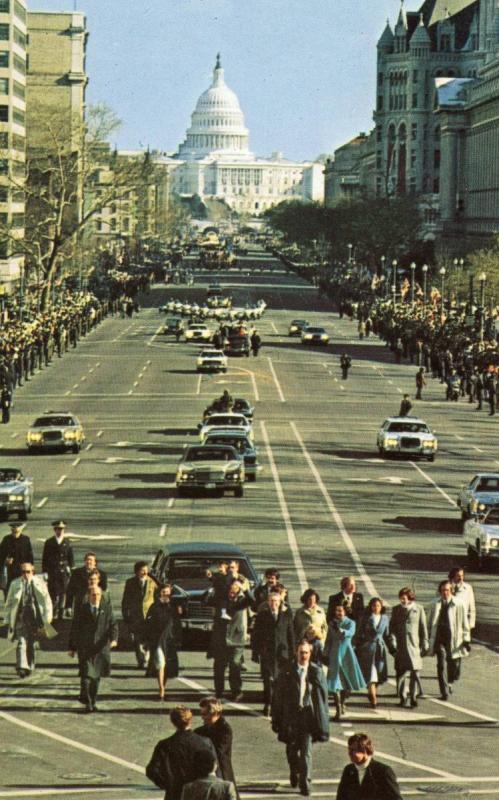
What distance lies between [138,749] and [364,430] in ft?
148

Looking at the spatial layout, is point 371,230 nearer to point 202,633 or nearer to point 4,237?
point 4,237

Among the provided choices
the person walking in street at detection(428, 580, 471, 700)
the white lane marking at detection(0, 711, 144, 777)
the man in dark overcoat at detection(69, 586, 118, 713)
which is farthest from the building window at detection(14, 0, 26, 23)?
the white lane marking at detection(0, 711, 144, 777)

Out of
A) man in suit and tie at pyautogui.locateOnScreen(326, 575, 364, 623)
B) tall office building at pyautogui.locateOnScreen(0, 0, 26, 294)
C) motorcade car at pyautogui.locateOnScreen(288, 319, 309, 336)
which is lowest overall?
motorcade car at pyautogui.locateOnScreen(288, 319, 309, 336)

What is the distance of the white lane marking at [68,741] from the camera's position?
19422 millimetres

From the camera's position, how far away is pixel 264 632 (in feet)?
73.4

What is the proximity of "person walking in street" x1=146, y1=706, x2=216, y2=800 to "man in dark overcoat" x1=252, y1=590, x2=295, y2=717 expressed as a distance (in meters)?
6.78

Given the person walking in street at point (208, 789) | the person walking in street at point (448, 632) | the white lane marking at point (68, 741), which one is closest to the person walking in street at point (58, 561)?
the person walking in street at point (448, 632)

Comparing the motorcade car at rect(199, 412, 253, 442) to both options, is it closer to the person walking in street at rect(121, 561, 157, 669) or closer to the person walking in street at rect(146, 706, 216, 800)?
the person walking in street at rect(121, 561, 157, 669)

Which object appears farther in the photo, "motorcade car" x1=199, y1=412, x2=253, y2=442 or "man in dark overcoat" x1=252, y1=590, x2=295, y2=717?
"motorcade car" x1=199, y1=412, x2=253, y2=442

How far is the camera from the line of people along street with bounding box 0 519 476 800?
2209 cm

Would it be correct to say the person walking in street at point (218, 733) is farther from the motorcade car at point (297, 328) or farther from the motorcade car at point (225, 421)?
the motorcade car at point (297, 328)

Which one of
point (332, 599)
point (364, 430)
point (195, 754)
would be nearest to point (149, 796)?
point (195, 754)

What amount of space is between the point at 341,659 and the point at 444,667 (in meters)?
1.90

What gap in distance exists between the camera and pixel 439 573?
1304 inches
